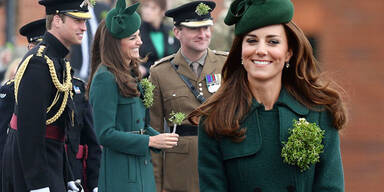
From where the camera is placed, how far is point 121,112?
614cm

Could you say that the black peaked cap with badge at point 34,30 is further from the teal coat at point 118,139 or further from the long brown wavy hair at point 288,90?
the long brown wavy hair at point 288,90

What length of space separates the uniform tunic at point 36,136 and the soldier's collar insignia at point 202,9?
60.6 inches

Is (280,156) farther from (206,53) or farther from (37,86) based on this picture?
(206,53)

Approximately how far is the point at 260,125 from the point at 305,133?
0.25 m

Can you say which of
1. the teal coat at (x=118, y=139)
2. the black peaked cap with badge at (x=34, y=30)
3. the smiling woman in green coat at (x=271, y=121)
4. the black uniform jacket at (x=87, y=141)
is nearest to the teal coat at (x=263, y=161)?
the smiling woman in green coat at (x=271, y=121)

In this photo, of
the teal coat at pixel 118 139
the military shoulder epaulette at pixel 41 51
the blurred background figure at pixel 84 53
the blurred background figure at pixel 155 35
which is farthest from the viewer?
the blurred background figure at pixel 84 53

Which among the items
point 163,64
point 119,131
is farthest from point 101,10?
point 119,131

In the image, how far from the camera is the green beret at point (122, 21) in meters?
6.20

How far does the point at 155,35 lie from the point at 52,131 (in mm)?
4415

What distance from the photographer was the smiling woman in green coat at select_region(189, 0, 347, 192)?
4215 millimetres

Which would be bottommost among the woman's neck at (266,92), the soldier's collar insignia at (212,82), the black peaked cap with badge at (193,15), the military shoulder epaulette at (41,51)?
the soldier's collar insignia at (212,82)

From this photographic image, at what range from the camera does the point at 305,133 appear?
4.16 meters

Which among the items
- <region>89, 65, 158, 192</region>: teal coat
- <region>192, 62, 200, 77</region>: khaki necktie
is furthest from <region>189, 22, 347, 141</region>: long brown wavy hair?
<region>192, 62, 200, 77</region>: khaki necktie

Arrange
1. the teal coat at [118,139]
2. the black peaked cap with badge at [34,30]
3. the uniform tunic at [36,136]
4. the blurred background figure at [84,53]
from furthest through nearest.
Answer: the blurred background figure at [84,53] → the black peaked cap with badge at [34,30] → the teal coat at [118,139] → the uniform tunic at [36,136]
